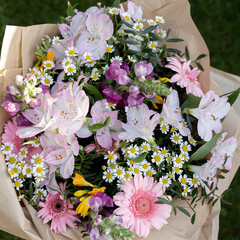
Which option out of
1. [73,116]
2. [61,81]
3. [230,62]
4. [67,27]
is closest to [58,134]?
[73,116]

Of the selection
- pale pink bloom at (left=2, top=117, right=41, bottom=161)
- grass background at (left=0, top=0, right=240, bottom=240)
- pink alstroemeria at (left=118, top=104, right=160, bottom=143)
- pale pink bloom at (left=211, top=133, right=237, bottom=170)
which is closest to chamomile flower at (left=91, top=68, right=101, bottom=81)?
pink alstroemeria at (left=118, top=104, right=160, bottom=143)

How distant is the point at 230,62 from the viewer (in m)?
2.08

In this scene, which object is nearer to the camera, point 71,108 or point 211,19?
point 71,108

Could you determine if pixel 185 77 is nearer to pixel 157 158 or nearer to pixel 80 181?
pixel 157 158

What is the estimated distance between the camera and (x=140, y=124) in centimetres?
90

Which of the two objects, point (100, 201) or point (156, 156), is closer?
point (100, 201)

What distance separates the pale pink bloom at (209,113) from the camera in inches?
36.2

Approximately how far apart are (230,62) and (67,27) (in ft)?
4.34

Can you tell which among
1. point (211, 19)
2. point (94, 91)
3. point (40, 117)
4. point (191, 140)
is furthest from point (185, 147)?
point (211, 19)

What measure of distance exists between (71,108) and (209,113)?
37 cm

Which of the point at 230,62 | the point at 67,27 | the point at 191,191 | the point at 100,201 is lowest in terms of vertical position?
the point at 230,62

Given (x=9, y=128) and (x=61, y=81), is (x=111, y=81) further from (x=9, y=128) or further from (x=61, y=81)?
(x=9, y=128)

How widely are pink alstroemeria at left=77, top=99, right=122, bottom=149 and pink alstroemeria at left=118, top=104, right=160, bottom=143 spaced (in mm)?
36

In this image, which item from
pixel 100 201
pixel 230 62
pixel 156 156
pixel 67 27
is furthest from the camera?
pixel 230 62
